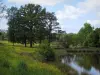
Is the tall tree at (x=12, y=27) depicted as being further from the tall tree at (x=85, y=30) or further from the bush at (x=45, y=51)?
the tall tree at (x=85, y=30)

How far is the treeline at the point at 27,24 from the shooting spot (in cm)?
9138

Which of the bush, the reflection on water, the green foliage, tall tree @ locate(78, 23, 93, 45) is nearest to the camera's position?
the reflection on water

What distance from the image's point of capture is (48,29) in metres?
102

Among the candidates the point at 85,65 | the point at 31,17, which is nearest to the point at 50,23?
the point at 31,17

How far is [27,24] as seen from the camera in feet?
304

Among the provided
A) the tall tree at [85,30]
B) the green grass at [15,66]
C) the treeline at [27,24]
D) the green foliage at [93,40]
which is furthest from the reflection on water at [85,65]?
the tall tree at [85,30]

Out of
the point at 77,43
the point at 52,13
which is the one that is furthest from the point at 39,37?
the point at 77,43

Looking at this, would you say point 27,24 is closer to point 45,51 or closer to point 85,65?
point 45,51

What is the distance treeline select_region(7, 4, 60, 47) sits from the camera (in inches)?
3597

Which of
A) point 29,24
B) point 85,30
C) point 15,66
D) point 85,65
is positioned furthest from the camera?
point 85,30

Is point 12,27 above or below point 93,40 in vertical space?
above

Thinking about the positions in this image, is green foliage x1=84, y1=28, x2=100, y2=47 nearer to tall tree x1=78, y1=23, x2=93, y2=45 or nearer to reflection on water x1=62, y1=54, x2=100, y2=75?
tall tree x1=78, y1=23, x2=93, y2=45

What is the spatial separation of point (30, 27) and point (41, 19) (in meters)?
5.50

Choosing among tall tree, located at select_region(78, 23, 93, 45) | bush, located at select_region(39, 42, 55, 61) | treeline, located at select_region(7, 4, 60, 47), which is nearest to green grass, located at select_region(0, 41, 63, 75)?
bush, located at select_region(39, 42, 55, 61)
